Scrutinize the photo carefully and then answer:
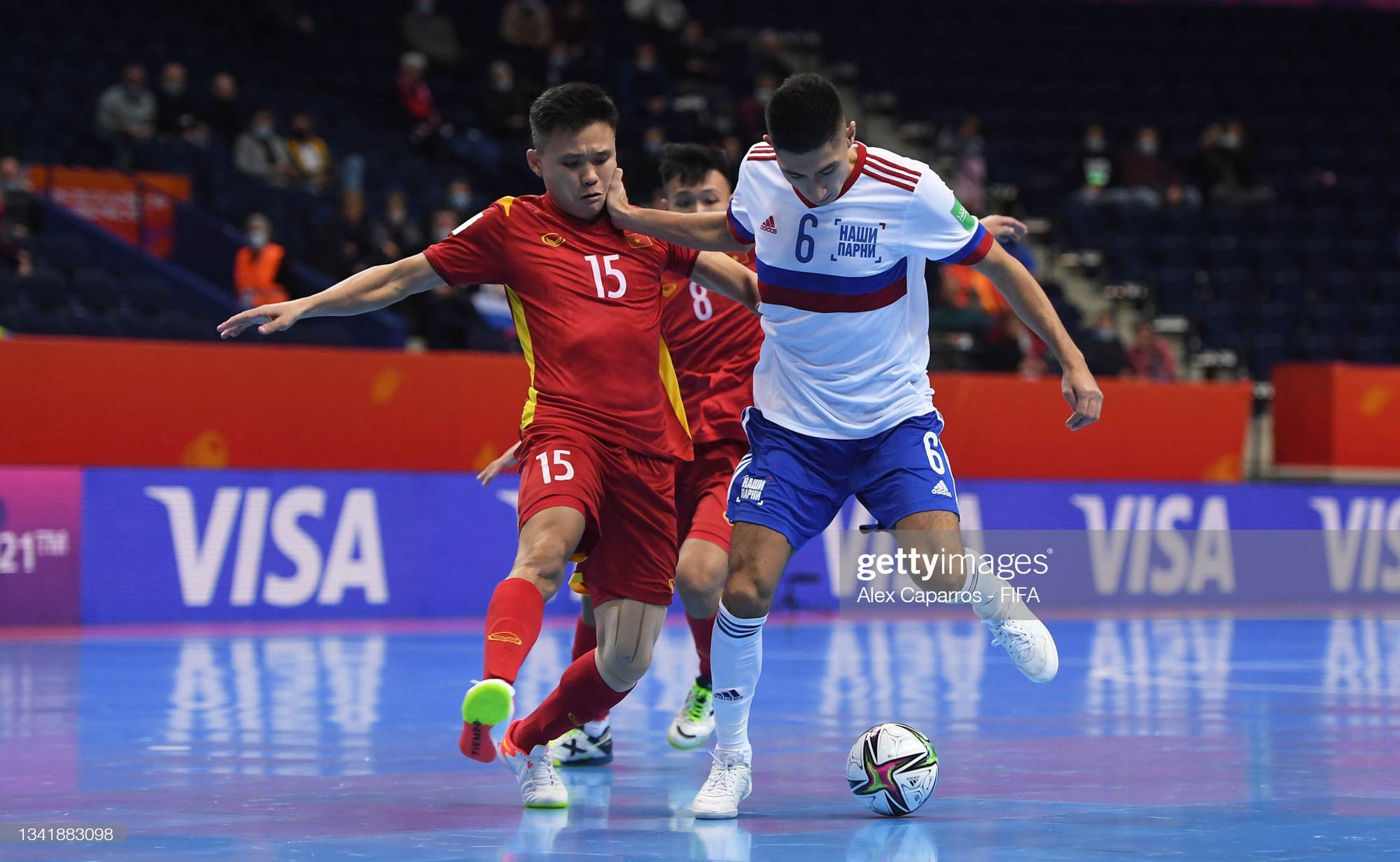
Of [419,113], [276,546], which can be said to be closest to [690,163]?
[276,546]

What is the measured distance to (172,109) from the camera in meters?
17.2

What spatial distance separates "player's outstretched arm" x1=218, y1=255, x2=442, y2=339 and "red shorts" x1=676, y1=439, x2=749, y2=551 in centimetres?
156

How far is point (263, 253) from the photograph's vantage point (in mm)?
15117

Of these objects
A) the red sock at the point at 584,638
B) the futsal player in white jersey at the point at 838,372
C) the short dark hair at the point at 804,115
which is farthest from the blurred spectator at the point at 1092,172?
the short dark hair at the point at 804,115

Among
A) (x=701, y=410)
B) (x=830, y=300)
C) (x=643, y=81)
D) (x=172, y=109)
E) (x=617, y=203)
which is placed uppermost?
(x=643, y=81)

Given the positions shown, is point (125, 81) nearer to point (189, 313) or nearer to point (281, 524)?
point (189, 313)

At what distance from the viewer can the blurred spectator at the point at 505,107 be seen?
774 inches

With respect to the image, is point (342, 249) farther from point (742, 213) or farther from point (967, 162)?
point (742, 213)

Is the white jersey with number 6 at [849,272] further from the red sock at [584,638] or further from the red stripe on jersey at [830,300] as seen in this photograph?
the red sock at [584,638]

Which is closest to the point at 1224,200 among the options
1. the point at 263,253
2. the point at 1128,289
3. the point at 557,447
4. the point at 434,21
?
the point at 1128,289

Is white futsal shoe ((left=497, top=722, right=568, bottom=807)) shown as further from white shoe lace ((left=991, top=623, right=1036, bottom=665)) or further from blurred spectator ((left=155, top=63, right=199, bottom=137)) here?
blurred spectator ((left=155, top=63, right=199, bottom=137))

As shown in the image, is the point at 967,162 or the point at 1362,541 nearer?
the point at 1362,541

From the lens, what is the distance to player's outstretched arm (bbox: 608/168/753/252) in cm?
577

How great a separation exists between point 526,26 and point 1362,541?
38.4ft
